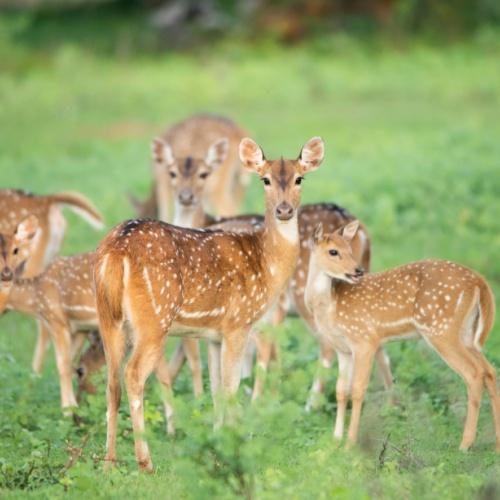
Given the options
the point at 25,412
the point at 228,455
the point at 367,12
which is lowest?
the point at 25,412

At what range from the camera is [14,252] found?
1007 cm

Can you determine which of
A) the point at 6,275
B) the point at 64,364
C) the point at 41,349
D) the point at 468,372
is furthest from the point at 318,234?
the point at 41,349

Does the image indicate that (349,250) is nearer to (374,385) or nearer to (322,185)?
(374,385)

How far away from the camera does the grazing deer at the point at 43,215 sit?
11.6 meters

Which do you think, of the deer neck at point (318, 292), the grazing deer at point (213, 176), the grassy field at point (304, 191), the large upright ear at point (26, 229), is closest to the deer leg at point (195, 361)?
the grassy field at point (304, 191)

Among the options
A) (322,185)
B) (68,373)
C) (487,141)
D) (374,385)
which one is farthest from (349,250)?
(487,141)

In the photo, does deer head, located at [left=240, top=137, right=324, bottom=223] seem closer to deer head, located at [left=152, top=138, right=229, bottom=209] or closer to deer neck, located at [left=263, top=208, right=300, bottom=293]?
deer neck, located at [left=263, top=208, right=300, bottom=293]

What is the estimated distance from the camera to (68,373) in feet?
31.9

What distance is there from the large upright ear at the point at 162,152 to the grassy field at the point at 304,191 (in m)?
2.01

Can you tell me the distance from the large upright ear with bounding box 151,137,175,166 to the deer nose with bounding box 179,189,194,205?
1.97 ft

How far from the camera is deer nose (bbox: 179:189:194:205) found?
11594 millimetres

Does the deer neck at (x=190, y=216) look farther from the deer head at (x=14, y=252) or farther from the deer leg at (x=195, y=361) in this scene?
the deer leg at (x=195, y=361)

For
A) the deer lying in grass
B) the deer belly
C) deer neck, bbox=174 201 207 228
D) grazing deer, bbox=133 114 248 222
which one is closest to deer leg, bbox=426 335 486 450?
the deer lying in grass

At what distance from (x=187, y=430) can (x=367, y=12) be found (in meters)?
27.7
